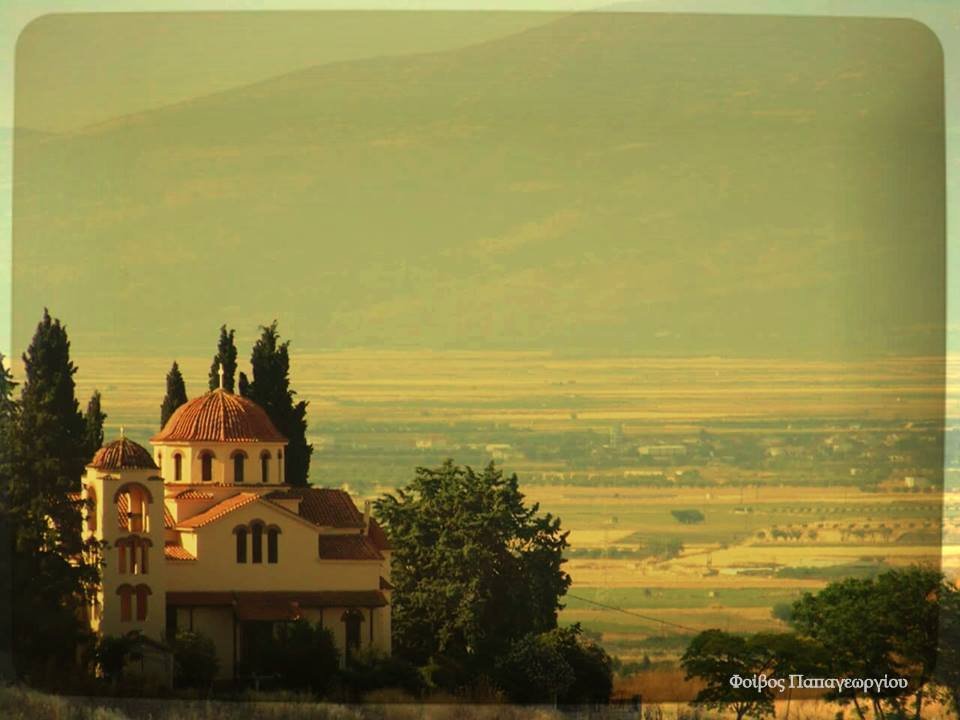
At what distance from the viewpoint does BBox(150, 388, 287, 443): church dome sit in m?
20.5

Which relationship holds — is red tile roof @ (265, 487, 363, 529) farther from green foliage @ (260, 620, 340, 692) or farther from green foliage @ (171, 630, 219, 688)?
green foliage @ (171, 630, 219, 688)

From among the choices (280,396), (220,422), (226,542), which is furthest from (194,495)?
(280,396)

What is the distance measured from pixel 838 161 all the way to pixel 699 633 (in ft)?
11.0

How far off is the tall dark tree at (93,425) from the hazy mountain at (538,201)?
43cm

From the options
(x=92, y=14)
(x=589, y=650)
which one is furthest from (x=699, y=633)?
(x=92, y=14)

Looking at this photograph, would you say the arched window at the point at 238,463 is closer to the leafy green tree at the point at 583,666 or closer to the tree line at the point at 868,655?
the leafy green tree at the point at 583,666

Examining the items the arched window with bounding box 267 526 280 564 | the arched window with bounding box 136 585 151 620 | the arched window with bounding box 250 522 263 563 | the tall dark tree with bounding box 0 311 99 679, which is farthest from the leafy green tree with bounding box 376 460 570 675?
the tall dark tree with bounding box 0 311 99 679

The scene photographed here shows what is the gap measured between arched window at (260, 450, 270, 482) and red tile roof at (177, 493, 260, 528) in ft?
1.24

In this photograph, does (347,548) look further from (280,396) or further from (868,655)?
(868,655)

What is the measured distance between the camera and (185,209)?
65.2 feet

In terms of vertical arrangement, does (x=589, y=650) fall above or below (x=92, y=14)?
below

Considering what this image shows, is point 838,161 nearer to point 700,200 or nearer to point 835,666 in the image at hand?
point 700,200

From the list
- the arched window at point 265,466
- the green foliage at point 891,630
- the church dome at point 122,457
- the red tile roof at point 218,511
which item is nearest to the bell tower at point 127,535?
the church dome at point 122,457

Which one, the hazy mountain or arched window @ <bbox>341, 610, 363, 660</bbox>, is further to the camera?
arched window @ <bbox>341, 610, 363, 660</bbox>
